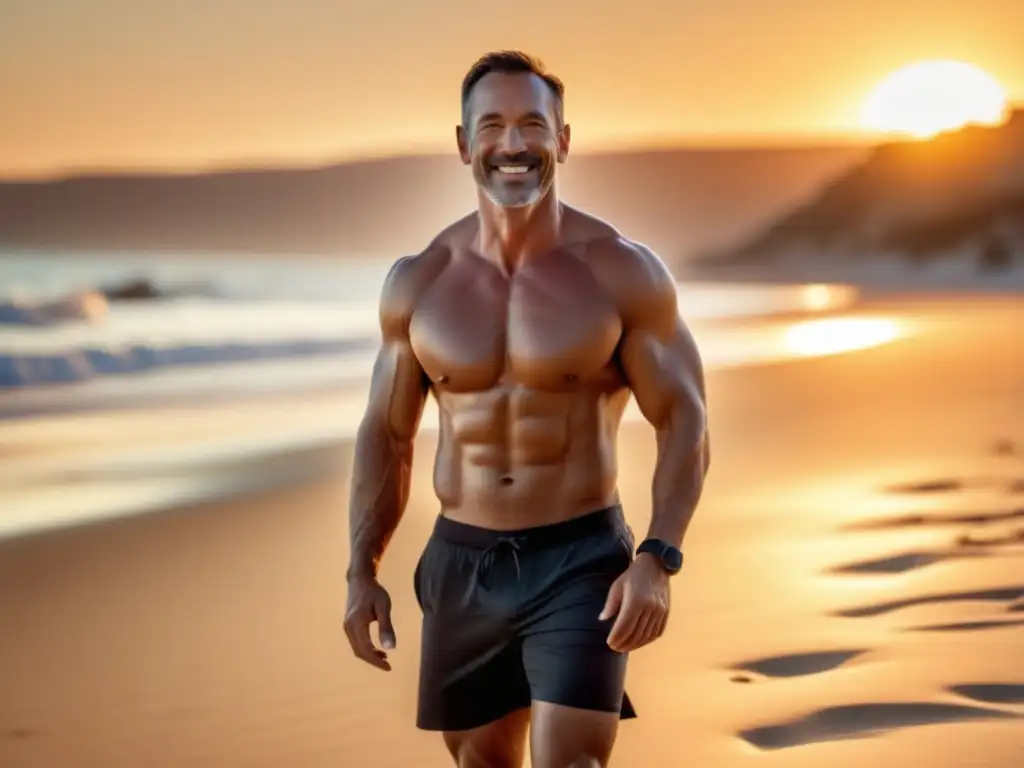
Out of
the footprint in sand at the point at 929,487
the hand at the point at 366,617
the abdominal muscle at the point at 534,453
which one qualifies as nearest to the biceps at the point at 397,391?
the abdominal muscle at the point at 534,453

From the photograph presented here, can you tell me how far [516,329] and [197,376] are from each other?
14.2 metres

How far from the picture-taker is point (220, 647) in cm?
666

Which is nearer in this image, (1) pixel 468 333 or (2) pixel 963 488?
(1) pixel 468 333

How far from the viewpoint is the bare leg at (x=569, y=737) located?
12.0 ft

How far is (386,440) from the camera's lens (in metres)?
4.08

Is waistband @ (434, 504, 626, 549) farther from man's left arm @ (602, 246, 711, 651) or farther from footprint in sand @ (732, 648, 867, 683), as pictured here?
footprint in sand @ (732, 648, 867, 683)

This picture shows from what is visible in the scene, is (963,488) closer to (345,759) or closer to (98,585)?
(98,585)

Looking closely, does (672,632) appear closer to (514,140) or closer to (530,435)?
(530,435)

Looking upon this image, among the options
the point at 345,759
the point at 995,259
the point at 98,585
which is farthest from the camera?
the point at 995,259

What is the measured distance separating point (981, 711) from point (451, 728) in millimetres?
2273

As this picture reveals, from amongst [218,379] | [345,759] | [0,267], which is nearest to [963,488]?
[345,759]

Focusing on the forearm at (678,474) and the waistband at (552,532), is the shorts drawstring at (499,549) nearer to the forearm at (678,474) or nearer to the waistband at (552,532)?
the waistband at (552,532)

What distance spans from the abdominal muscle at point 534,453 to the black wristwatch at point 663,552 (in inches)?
9.3

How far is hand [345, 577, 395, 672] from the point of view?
3920 millimetres
